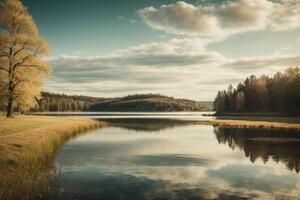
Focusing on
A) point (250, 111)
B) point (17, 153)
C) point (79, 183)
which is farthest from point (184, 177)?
point (250, 111)

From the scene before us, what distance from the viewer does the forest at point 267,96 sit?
404 feet

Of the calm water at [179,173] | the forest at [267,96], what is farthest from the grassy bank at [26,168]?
the forest at [267,96]

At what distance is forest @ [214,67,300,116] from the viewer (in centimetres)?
12325

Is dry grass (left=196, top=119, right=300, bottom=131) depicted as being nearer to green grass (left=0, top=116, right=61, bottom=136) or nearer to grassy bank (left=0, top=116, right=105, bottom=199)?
green grass (left=0, top=116, right=61, bottom=136)

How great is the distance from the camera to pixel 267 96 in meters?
141

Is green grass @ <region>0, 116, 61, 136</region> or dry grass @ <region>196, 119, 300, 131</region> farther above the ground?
green grass @ <region>0, 116, 61, 136</region>

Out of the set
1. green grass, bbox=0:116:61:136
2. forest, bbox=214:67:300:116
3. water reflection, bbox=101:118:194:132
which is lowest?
water reflection, bbox=101:118:194:132

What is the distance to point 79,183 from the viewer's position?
1894 cm

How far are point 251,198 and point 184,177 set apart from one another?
18.8 ft

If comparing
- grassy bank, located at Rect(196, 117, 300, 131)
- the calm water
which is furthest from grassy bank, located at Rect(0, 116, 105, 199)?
grassy bank, located at Rect(196, 117, 300, 131)

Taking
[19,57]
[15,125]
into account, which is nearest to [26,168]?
[15,125]

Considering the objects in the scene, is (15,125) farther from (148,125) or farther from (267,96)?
(267,96)

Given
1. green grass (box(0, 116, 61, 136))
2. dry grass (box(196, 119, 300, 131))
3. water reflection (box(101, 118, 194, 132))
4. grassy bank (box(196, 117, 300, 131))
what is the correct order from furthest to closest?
water reflection (box(101, 118, 194, 132))
grassy bank (box(196, 117, 300, 131))
dry grass (box(196, 119, 300, 131))
green grass (box(0, 116, 61, 136))

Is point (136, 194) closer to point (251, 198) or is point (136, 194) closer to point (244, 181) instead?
point (251, 198)
